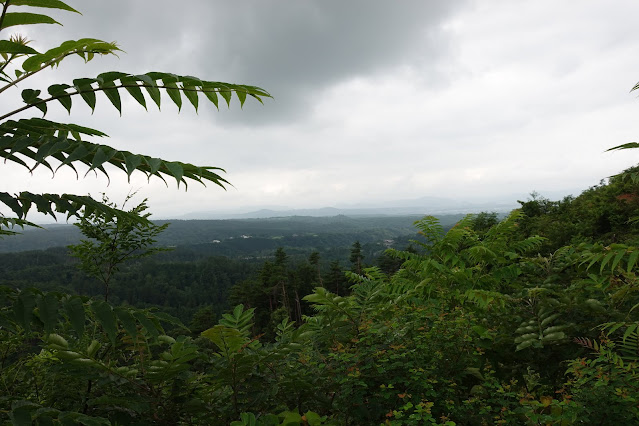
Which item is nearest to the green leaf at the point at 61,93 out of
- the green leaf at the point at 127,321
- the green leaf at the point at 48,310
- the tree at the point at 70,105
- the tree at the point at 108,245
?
the tree at the point at 70,105

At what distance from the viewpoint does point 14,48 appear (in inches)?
53.6

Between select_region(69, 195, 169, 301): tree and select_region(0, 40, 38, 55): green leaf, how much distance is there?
2594mm

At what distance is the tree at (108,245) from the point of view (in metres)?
3.81

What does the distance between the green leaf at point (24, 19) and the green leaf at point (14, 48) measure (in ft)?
0.24

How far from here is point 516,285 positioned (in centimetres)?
516

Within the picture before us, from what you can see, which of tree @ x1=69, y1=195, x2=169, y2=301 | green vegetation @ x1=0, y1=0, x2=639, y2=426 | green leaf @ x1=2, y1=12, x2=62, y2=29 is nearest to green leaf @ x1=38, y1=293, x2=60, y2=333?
Result: green vegetation @ x1=0, y1=0, x2=639, y2=426

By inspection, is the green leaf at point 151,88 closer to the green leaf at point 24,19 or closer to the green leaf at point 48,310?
the green leaf at point 24,19

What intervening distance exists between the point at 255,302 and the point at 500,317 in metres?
45.5

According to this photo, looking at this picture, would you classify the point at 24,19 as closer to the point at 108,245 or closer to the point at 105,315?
the point at 105,315

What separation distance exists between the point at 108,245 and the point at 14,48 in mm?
3067

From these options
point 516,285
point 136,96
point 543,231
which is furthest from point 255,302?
point 136,96

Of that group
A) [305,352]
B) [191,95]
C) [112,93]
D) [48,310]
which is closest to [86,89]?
[112,93]

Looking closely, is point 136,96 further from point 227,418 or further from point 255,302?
point 255,302

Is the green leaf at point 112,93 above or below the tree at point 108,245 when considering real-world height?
above
